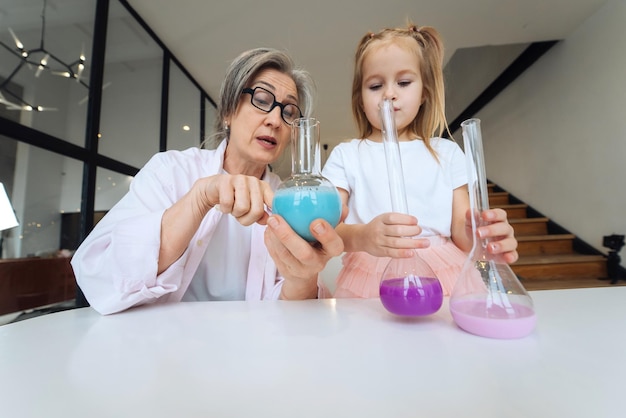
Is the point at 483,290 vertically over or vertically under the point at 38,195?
under

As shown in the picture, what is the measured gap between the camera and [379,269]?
2.24ft

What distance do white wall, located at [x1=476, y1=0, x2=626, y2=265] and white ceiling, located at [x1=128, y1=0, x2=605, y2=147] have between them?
0.28 metres

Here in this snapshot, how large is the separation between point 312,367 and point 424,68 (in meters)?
0.72

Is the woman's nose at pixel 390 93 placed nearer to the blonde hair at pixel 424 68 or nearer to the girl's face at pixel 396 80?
the girl's face at pixel 396 80

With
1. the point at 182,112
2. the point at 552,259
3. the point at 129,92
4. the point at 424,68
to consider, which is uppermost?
the point at 182,112

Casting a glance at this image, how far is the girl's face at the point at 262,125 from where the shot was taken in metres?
0.80

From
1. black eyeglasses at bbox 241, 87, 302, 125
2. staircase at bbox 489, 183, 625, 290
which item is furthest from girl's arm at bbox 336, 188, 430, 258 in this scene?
staircase at bbox 489, 183, 625, 290

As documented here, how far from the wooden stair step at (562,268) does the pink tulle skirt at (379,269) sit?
2122mm

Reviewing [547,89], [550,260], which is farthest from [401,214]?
[547,89]

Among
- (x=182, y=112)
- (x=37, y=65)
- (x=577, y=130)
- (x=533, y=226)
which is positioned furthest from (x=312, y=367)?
(x=533, y=226)

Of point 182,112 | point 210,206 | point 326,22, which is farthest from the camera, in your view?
point 182,112

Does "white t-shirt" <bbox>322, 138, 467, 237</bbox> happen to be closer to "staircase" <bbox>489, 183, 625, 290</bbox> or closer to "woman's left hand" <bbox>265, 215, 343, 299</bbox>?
"woman's left hand" <bbox>265, 215, 343, 299</bbox>

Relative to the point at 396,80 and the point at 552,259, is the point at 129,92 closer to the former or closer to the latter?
the point at 396,80

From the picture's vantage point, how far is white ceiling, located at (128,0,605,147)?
216cm
